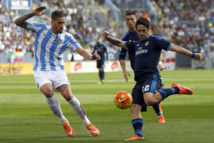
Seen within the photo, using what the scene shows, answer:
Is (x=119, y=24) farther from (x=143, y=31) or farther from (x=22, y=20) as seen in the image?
(x=143, y=31)

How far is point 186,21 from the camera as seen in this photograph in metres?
50.8

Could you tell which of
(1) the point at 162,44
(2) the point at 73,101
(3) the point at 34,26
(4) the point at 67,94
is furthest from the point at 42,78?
(1) the point at 162,44

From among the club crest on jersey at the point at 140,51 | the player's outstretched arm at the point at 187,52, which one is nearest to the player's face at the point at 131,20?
the club crest on jersey at the point at 140,51

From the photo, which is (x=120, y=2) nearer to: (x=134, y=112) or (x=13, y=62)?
(x=13, y=62)

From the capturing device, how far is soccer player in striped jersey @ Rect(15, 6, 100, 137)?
7.83 meters

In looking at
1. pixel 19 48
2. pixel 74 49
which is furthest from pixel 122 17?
pixel 74 49

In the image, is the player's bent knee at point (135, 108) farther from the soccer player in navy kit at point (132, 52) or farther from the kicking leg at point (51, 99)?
the soccer player in navy kit at point (132, 52)

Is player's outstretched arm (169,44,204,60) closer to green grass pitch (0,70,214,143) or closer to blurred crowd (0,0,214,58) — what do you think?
green grass pitch (0,70,214,143)

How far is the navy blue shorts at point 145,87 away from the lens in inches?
292

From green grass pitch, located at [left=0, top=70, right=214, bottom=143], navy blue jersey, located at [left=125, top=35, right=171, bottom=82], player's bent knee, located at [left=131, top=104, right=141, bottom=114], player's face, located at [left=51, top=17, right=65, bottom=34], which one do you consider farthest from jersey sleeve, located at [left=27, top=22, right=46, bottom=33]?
player's bent knee, located at [left=131, top=104, right=141, bottom=114]

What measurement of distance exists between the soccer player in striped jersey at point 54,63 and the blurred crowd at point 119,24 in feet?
89.1

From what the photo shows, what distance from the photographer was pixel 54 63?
8055 mm

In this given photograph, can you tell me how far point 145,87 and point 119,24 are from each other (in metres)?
38.8

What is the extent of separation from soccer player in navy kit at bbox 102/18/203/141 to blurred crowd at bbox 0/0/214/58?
2803 centimetres
